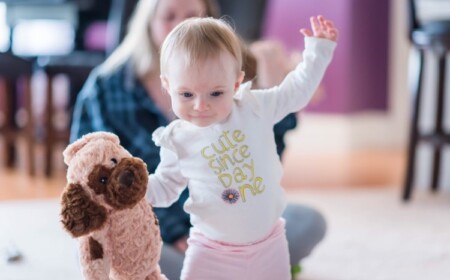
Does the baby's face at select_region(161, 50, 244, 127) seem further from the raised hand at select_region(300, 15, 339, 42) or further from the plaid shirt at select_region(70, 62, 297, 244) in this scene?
the plaid shirt at select_region(70, 62, 297, 244)

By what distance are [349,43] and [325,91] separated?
262 mm

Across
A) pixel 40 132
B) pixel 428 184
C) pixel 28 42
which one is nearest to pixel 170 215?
pixel 428 184

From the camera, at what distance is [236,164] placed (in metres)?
0.95

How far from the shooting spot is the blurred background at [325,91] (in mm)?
2525

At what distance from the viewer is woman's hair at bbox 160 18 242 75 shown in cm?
Answer: 91

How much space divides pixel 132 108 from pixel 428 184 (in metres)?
1.38

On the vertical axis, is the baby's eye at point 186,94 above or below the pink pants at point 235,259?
above

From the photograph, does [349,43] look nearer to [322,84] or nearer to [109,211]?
[322,84]

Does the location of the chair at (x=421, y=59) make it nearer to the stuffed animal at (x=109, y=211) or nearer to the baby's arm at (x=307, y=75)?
the baby's arm at (x=307, y=75)

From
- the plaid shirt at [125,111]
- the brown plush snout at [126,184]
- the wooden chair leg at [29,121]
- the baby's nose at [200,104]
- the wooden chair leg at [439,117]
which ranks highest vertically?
the baby's nose at [200,104]

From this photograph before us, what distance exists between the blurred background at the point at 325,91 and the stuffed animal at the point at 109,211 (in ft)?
3.70

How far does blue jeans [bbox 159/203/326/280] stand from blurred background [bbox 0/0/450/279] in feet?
2.57

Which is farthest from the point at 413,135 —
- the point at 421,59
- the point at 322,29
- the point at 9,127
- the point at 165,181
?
the point at 9,127

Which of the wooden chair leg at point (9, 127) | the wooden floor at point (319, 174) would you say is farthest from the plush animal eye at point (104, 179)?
the wooden chair leg at point (9, 127)
